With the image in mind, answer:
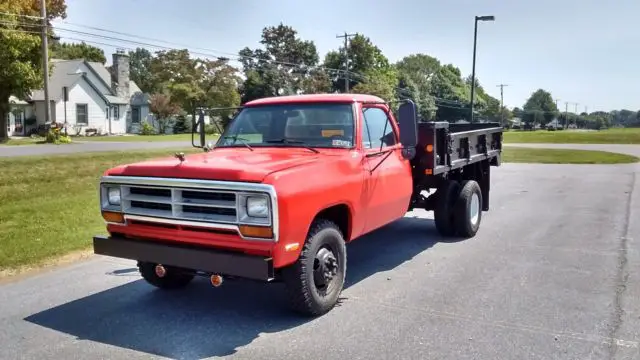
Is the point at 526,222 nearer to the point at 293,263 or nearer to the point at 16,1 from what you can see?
the point at 293,263

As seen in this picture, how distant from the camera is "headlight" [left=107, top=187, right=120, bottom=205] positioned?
5.04 m

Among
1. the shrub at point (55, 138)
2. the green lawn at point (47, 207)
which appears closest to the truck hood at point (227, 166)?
the green lawn at point (47, 207)

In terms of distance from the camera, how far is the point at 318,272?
16.0 feet

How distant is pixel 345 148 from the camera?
219 inches

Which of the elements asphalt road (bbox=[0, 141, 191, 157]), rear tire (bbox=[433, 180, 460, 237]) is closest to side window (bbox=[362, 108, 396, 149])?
rear tire (bbox=[433, 180, 460, 237])

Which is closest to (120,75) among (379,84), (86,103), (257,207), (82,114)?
(86,103)

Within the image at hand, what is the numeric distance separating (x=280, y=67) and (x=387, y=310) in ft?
227

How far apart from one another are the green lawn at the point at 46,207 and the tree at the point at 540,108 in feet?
443

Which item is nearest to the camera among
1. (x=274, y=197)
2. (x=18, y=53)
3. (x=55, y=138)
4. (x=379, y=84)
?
(x=274, y=197)

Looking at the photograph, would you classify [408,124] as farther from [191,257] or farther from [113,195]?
[113,195]

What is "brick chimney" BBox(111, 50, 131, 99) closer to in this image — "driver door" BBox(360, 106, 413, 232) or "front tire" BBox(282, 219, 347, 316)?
"driver door" BBox(360, 106, 413, 232)

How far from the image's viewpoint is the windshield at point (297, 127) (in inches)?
226

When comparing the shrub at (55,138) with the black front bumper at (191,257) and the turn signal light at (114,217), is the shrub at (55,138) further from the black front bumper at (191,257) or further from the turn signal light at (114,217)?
the black front bumper at (191,257)

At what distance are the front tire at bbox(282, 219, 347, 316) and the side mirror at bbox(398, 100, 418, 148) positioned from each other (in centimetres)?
126
